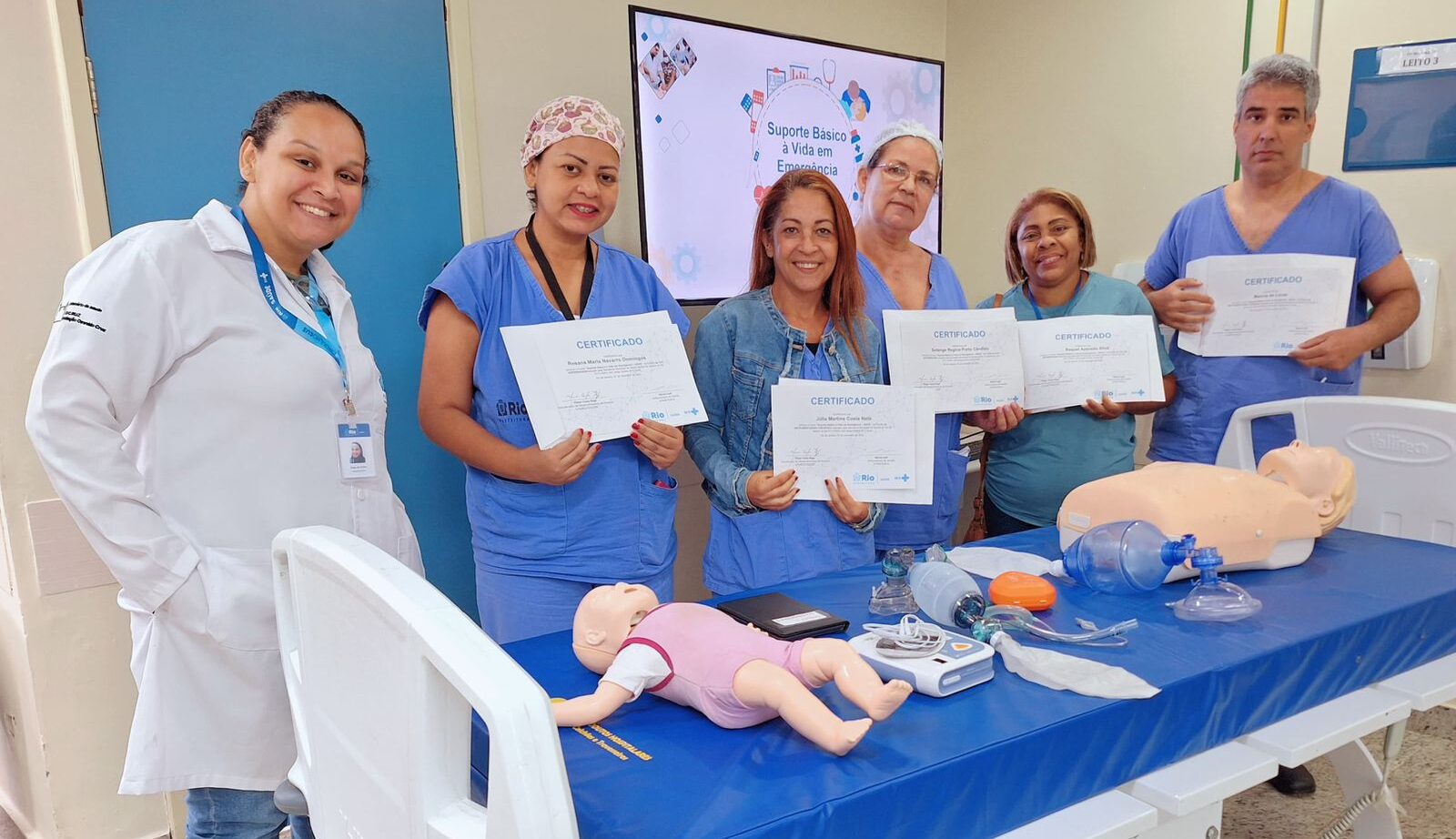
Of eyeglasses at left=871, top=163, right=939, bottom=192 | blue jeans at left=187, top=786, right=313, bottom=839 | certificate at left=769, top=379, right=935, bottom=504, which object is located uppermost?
eyeglasses at left=871, top=163, right=939, bottom=192

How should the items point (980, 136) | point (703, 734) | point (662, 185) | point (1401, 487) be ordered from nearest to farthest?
point (703, 734) < point (1401, 487) < point (662, 185) < point (980, 136)

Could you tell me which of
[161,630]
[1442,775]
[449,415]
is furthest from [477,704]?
[1442,775]

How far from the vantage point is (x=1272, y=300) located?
8.34 feet

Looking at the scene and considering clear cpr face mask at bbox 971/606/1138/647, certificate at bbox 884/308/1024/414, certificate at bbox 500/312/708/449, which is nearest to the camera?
clear cpr face mask at bbox 971/606/1138/647

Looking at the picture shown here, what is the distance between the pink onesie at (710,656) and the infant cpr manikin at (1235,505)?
890 mm

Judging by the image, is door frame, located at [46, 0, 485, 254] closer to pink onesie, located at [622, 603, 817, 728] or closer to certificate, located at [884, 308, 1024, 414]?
pink onesie, located at [622, 603, 817, 728]

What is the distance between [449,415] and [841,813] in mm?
1309

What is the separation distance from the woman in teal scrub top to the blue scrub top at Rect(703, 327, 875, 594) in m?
0.67

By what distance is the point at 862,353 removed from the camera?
7.41 ft

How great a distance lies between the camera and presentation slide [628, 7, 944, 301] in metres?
2.99

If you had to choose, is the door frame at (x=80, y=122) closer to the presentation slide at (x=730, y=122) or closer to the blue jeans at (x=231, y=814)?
the blue jeans at (x=231, y=814)

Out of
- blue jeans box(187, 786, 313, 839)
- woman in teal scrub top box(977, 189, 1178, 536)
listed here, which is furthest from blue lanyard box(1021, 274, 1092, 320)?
blue jeans box(187, 786, 313, 839)

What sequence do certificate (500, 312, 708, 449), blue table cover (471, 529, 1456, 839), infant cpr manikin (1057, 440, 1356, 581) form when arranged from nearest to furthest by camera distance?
blue table cover (471, 529, 1456, 839) → infant cpr manikin (1057, 440, 1356, 581) → certificate (500, 312, 708, 449)

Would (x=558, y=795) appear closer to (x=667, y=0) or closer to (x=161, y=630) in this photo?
(x=161, y=630)
